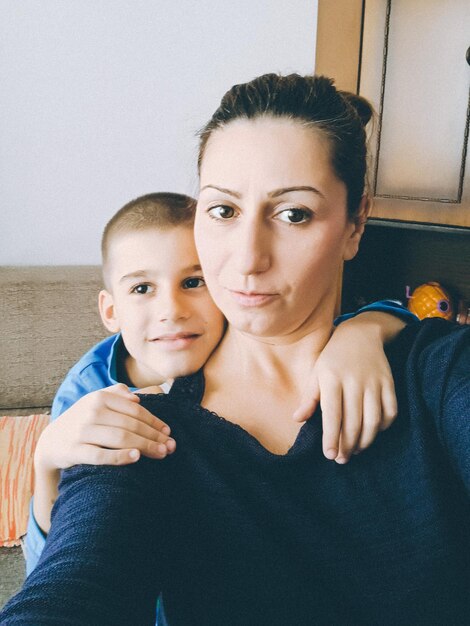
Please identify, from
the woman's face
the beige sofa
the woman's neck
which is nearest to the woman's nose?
the woman's face

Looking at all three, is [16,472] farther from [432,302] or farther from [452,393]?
[432,302]

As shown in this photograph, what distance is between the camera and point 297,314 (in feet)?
2.46

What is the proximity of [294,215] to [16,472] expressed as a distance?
1208 millimetres

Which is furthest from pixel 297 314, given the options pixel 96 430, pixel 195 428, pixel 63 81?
pixel 63 81

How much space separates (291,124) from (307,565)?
21.7 inches

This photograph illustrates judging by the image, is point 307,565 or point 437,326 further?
point 437,326

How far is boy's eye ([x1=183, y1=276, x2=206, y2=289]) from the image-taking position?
96 centimetres

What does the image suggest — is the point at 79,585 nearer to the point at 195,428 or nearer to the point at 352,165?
the point at 195,428

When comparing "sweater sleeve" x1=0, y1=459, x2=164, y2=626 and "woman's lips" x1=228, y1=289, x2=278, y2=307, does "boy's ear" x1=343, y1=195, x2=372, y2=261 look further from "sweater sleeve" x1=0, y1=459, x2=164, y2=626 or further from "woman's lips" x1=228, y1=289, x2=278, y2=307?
"sweater sleeve" x1=0, y1=459, x2=164, y2=626

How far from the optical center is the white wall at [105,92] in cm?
202

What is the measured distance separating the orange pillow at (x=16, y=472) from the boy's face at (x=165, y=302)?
738 millimetres

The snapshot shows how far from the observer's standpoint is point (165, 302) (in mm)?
937

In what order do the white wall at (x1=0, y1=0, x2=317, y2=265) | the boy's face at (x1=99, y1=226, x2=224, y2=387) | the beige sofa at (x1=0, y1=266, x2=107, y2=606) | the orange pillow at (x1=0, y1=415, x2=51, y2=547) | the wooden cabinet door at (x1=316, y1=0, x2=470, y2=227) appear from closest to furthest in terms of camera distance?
the boy's face at (x1=99, y1=226, x2=224, y2=387) < the orange pillow at (x1=0, y1=415, x2=51, y2=547) < the wooden cabinet door at (x1=316, y1=0, x2=470, y2=227) < the beige sofa at (x1=0, y1=266, x2=107, y2=606) < the white wall at (x1=0, y1=0, x2=317, y2=265)

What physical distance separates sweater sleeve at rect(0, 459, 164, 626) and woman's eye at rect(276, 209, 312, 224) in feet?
1.12
